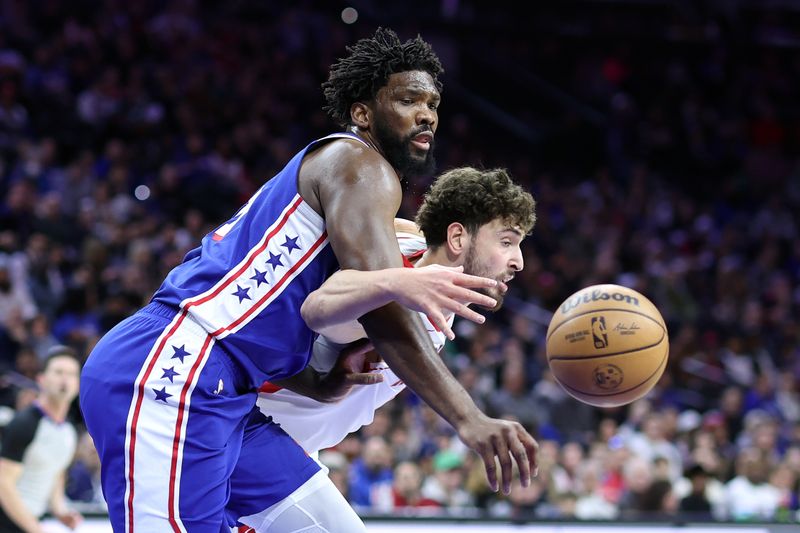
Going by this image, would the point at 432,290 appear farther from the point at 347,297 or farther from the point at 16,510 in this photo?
the point at 16,510

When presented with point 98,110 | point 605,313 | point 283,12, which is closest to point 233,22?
point 283,12

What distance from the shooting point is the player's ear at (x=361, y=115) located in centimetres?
304

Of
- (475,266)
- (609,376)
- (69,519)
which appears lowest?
(69,519)

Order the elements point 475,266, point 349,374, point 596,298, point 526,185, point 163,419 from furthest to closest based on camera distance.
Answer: point 526,185 < point 596,298 < point 349,374 < point 475,266 < point 163,419

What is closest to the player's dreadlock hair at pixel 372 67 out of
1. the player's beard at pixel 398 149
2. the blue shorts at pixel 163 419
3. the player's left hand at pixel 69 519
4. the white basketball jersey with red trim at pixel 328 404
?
the player's beard at pixel 398 149

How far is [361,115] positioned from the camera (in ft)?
10.0

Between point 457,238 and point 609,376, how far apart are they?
2.47 ft

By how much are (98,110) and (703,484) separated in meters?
7.52

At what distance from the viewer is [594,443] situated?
9977 millimetres

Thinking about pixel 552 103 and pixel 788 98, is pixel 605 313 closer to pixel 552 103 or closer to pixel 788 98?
pixel 552 103

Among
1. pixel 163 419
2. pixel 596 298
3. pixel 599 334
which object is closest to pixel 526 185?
pixel 596 298

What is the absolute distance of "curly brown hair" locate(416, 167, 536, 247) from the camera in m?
3.23

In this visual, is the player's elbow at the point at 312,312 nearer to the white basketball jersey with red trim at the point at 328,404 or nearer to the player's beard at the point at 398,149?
the player's beard at the point at 398,149

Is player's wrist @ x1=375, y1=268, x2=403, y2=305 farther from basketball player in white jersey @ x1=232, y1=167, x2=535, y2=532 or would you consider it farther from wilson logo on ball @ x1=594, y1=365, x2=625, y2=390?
wilson logo on ball @ x1=594, y1=365, x2=625, y2=390
